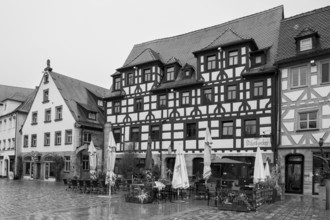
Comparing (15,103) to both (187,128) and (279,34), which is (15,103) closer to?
(187,128)

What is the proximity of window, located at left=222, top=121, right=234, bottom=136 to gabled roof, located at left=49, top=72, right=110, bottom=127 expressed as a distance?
14320 mm

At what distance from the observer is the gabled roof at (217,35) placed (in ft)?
88.3

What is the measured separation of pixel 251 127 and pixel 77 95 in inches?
831

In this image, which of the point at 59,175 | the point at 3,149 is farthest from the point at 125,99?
the point at 3,149

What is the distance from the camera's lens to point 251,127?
79.3 feet

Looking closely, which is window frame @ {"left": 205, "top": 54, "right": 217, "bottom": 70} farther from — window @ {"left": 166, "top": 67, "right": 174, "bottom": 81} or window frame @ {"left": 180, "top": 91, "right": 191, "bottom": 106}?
window @ {"left": 166, "top": 67, "right": 174, "bottom": 81}

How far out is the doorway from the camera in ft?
73.0

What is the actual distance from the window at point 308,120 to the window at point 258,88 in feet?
9.99

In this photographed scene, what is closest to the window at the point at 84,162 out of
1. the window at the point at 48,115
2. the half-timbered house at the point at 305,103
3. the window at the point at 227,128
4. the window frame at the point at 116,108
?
the window at the point at 48,115

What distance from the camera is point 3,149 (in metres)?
→ 44.0

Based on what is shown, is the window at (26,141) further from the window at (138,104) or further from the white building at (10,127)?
the window at (138,104)

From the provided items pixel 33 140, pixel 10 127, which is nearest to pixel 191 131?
pixel 33 140

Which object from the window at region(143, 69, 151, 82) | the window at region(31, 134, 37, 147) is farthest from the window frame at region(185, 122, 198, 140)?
the window at region(31, 134, 37, 147)

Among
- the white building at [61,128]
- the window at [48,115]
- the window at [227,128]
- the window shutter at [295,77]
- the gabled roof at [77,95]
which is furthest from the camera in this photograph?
the window at [48,115]
